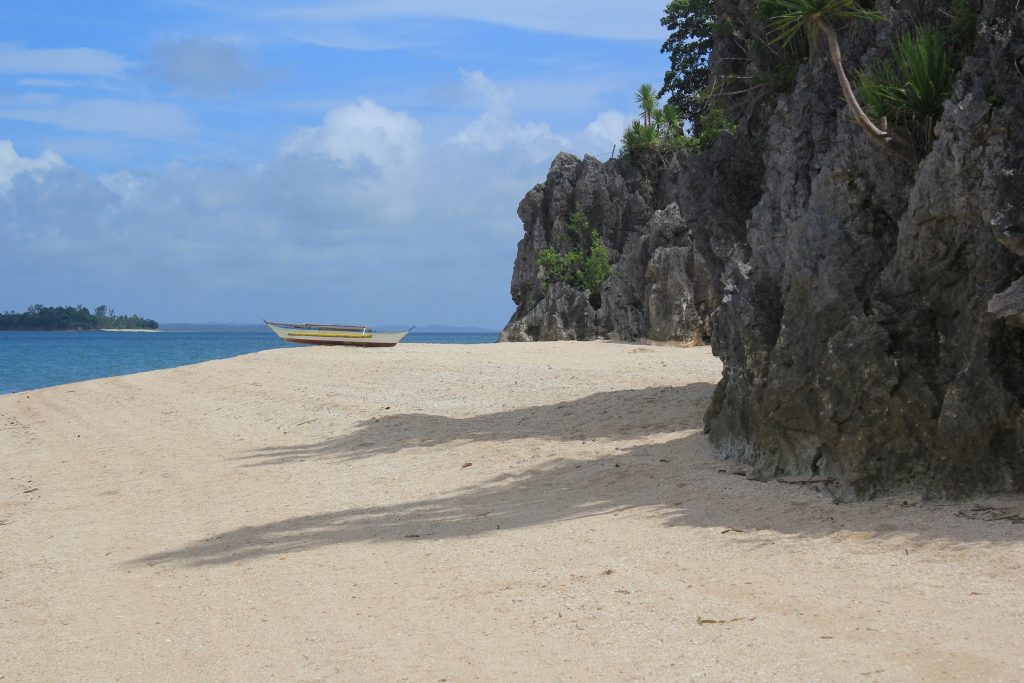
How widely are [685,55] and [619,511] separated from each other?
135 ft

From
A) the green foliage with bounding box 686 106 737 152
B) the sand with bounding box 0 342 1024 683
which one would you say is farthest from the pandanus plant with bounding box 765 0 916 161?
the green foliage with bounding box 686 106 737 152

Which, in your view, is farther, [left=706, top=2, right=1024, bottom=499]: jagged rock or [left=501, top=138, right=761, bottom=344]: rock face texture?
[left=501, top=138, right=761, bottom=344]: rock face texture

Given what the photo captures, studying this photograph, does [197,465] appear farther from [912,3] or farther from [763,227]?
[912,3]

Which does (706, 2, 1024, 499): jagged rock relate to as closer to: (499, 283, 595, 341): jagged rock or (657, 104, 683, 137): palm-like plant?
(499, 283, 595, 341): jagged rock

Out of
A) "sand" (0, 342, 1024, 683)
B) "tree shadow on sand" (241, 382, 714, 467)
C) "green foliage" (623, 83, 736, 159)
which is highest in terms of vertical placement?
"green foliage" (623, 83, 736, 159)

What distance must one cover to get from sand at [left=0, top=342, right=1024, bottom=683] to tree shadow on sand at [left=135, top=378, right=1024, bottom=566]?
31mm

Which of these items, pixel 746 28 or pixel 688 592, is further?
pixel 746 28

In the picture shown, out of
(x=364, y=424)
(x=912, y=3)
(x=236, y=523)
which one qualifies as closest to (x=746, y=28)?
(x=912, y=3)

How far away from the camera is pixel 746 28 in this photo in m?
11.6

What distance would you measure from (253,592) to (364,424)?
737cm

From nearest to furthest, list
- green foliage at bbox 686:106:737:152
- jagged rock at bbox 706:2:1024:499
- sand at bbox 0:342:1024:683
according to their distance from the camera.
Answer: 1. sand at bbox 0:342:1024:683
2. jagged rock at bbox 706:2:1024:499
3. green foliage at bbox 686:106:737:152

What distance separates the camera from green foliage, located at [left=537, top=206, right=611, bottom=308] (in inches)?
1497

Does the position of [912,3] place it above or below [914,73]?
above

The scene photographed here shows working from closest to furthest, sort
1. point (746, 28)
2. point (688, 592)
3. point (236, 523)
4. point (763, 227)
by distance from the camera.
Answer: point (688, 592) → point (236, 523) → point (763, 227) → point (746, 28)
